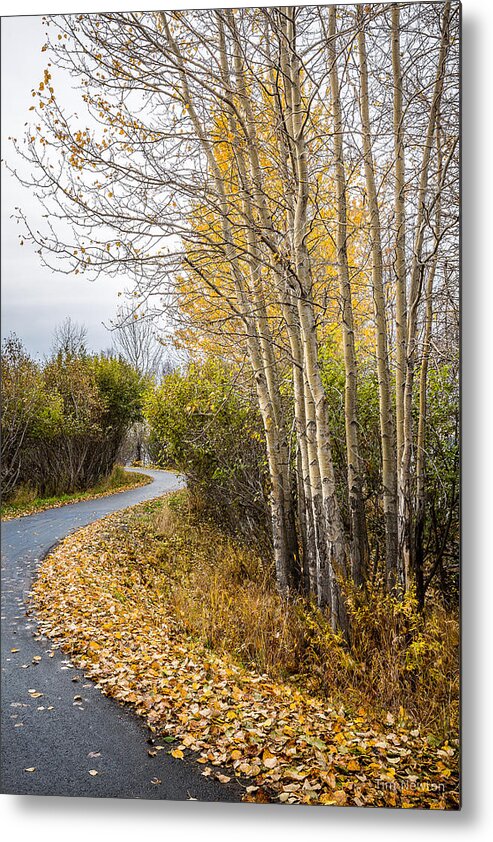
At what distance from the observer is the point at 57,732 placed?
8.00ft

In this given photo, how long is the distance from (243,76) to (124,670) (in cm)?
→ 252

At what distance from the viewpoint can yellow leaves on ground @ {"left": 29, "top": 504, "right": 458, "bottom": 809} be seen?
2297mm

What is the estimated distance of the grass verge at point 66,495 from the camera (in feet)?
8.95

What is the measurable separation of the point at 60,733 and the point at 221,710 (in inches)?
24.4

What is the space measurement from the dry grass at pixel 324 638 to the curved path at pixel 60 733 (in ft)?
1.80

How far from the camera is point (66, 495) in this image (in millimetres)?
3162

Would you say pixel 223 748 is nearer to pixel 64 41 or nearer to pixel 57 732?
pixel 57 732

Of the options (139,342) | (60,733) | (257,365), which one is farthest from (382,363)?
(60,733)

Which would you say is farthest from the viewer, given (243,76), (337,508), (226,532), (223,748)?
(226,532)

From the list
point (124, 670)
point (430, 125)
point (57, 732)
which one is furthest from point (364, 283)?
point (57, 732)

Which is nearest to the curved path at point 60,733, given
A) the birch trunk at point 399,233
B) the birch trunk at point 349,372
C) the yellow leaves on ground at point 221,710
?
the yellow leaves on ground at point 221,710

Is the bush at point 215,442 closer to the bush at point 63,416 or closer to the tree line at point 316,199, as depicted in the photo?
the bush at point 63,416

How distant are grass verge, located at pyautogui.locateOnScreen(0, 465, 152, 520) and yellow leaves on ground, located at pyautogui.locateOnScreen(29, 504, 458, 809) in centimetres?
20

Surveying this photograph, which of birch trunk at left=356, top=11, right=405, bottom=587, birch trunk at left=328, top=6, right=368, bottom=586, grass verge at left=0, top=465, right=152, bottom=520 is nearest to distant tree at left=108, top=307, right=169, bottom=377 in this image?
grass verge at left=0, top=465, right=152, bottom=520
